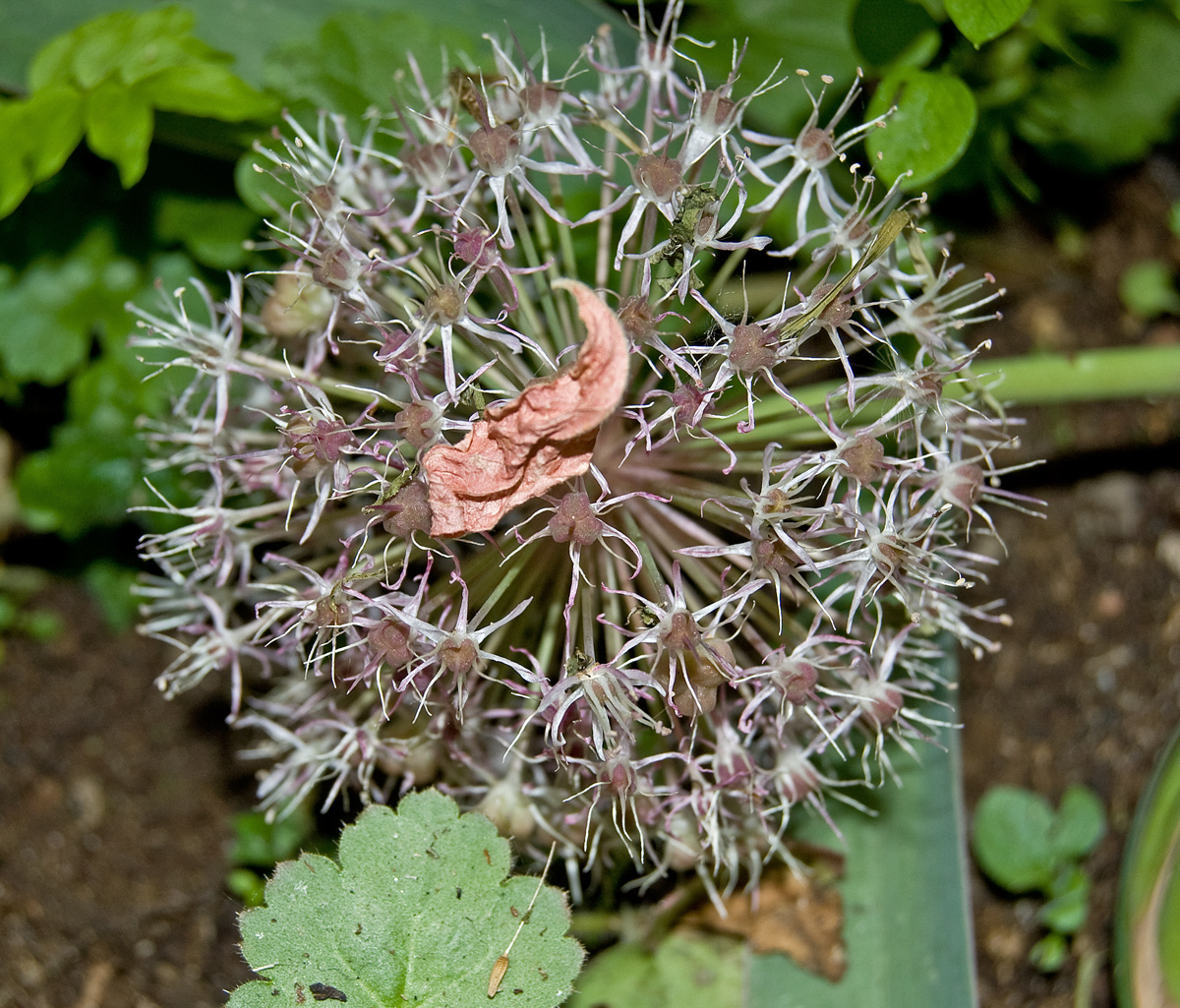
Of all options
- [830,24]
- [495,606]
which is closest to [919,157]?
[830,24]

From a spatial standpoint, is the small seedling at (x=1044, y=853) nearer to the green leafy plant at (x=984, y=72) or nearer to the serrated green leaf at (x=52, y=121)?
the green leafy plant at (x=984, y=72)

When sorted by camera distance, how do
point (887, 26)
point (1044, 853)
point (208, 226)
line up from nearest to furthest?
point (887, 26)
point (208, 226)
point (1044, 853)

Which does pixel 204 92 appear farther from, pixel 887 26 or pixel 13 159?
pixel 887 26

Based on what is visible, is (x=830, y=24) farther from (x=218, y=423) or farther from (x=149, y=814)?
(x=149, y=814)

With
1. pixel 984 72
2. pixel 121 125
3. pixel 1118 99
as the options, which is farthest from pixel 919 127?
pixel 121 125

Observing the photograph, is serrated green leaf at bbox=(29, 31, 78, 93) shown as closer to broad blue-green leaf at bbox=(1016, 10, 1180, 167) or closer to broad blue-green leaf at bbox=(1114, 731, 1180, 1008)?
broad blue-green leaf at bbox=(1016, 10, 1180, 167)

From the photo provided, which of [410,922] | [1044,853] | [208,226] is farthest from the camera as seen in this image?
[1044,853]
